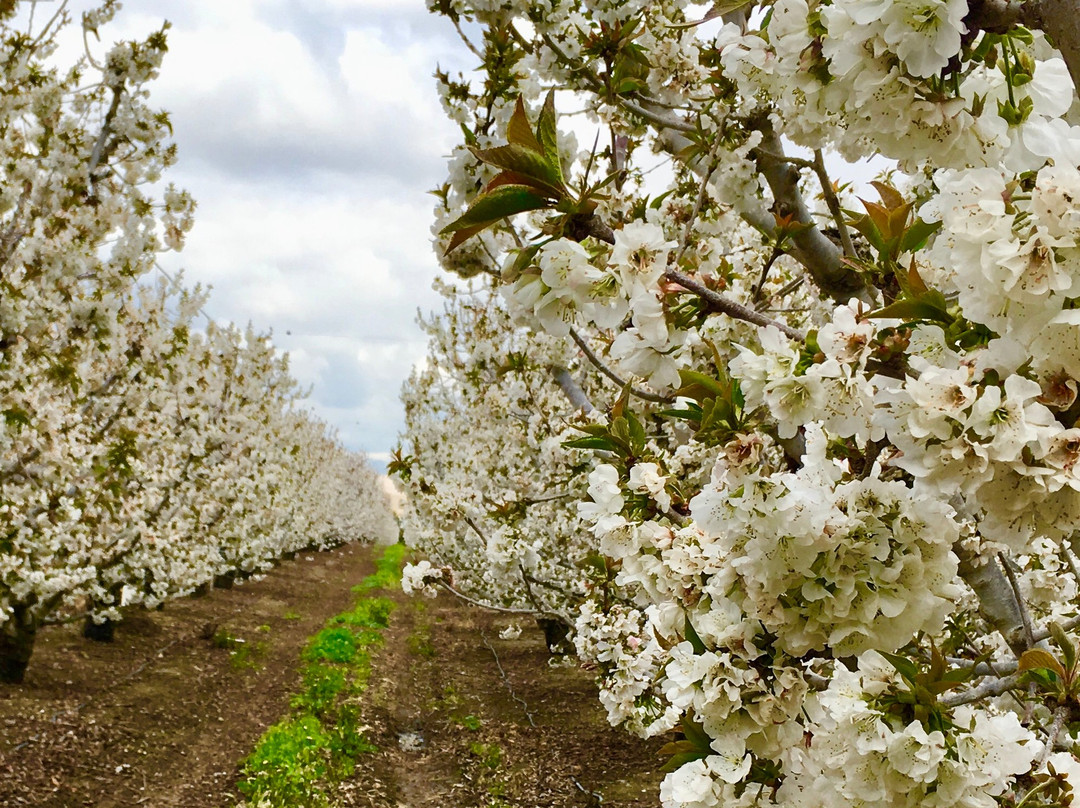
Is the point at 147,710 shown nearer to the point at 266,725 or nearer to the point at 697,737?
the point at 266,725

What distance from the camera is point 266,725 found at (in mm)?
7055

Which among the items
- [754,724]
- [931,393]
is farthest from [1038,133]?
[754,724]

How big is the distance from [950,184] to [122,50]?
6.94m

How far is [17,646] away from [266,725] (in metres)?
2.36

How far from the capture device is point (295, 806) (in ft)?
17.2

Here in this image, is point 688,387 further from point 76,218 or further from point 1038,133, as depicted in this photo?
point 76,218

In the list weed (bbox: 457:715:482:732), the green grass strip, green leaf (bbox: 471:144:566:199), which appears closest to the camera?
green leaf (bbox: 471:144:566:199)

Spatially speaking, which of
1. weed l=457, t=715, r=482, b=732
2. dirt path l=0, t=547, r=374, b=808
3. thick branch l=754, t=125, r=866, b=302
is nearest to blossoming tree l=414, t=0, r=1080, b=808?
thick branch l=754, t=125, r=866, b=302

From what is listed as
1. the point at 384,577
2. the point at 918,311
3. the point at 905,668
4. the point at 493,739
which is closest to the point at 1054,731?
the point at 905,668

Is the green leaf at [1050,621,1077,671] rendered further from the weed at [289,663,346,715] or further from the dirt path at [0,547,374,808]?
Result: the weed at [289,663,346,715]

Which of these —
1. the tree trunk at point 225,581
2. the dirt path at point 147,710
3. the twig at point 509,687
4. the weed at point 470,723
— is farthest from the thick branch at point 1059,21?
the tree trunk at point 225,581

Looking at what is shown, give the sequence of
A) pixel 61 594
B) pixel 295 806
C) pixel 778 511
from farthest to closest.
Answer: pixel 61 594 → pixel 295 806 → pixel 778 511

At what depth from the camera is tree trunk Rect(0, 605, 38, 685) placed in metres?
6.49

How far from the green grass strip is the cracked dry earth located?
16cm
